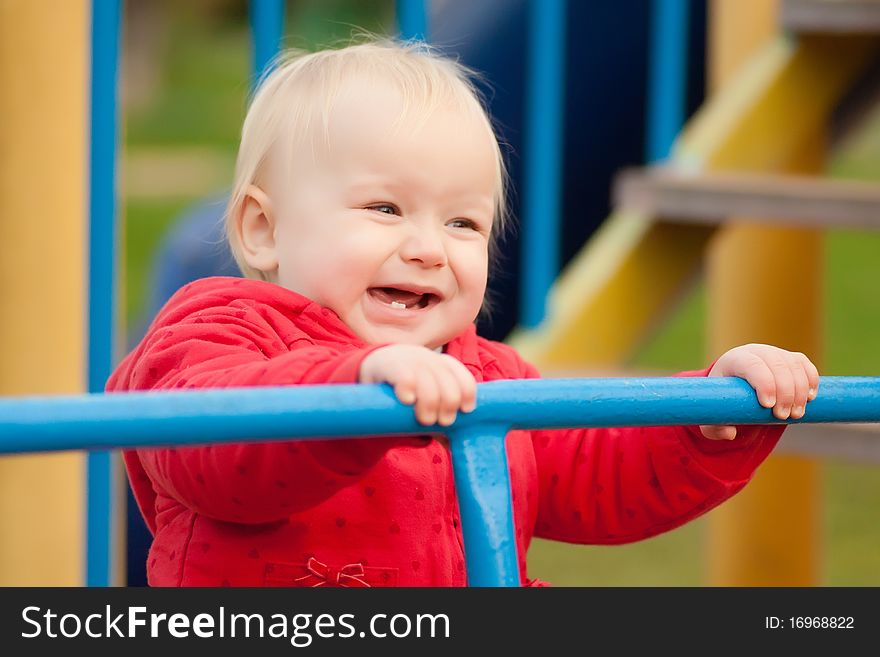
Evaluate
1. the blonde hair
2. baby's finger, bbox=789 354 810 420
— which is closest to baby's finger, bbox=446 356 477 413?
baby's finger, bbox=789 354 810 420

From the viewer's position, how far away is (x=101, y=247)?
1675mm

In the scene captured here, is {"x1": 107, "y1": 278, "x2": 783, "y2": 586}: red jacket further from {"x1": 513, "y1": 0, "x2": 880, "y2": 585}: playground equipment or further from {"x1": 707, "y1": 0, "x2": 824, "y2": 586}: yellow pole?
{"x1": 707, "y1": 0, "x2": 824, "y2": 586}: yellow pole

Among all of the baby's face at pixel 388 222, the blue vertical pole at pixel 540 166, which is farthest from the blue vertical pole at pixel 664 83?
the baby's face at pixel 388 222

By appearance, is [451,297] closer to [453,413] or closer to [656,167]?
[453,413]

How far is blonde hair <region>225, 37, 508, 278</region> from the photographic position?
1188 mm

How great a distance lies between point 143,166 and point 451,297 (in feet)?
40.7

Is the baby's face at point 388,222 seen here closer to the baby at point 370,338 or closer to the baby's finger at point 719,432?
the baby at point 370,338

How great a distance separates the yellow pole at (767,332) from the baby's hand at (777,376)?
141 centimetres

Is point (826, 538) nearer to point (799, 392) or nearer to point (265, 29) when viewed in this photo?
point (265, 29)

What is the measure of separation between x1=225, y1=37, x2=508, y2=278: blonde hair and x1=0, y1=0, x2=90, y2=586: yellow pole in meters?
0.35

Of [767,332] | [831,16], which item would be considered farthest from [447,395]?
[831,16]

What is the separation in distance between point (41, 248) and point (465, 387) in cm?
79

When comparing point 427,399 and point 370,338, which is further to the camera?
point 370,338
